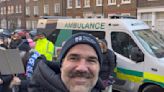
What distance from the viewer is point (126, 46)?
910 centimetres

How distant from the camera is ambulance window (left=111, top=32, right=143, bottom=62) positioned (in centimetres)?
859

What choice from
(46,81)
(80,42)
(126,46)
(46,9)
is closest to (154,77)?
(126,46)

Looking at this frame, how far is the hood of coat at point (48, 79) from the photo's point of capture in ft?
6.45

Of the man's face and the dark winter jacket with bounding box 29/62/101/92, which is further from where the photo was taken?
the dark winter jacket with bounding box 29/62/101/92

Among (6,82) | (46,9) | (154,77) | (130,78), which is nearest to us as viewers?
(6,82)

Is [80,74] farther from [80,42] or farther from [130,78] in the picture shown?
[130,78]

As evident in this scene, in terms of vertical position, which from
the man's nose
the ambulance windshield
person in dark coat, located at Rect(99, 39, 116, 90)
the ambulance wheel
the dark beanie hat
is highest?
the dark beanie hat

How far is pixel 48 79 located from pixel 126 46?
280 inches

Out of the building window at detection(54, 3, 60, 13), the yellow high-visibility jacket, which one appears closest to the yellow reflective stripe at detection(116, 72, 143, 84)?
the yellow high-visibility jacket

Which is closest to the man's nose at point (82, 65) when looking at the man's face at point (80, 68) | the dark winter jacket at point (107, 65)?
the man's face at point (80, 68)

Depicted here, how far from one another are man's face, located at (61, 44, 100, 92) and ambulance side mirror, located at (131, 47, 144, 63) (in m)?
6.77

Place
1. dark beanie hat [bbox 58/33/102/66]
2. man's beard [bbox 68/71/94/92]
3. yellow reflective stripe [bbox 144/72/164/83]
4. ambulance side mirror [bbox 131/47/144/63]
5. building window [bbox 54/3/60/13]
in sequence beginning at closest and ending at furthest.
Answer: man's beard [bbox 68/71/94/92], dark beanie hat [bbox 58/33/102/66], yellow reflective stripe [bbox 144/72/164/83], ambulance side mirror [bbox 131/47/144/63], building window [bbox 54/3/60/13]

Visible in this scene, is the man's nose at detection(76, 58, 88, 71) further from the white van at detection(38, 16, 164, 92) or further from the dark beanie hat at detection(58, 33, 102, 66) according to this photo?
the white van at detection(38, 16, 164, 92)

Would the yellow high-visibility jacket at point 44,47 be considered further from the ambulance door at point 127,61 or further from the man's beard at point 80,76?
the man's beard at point 80,76
